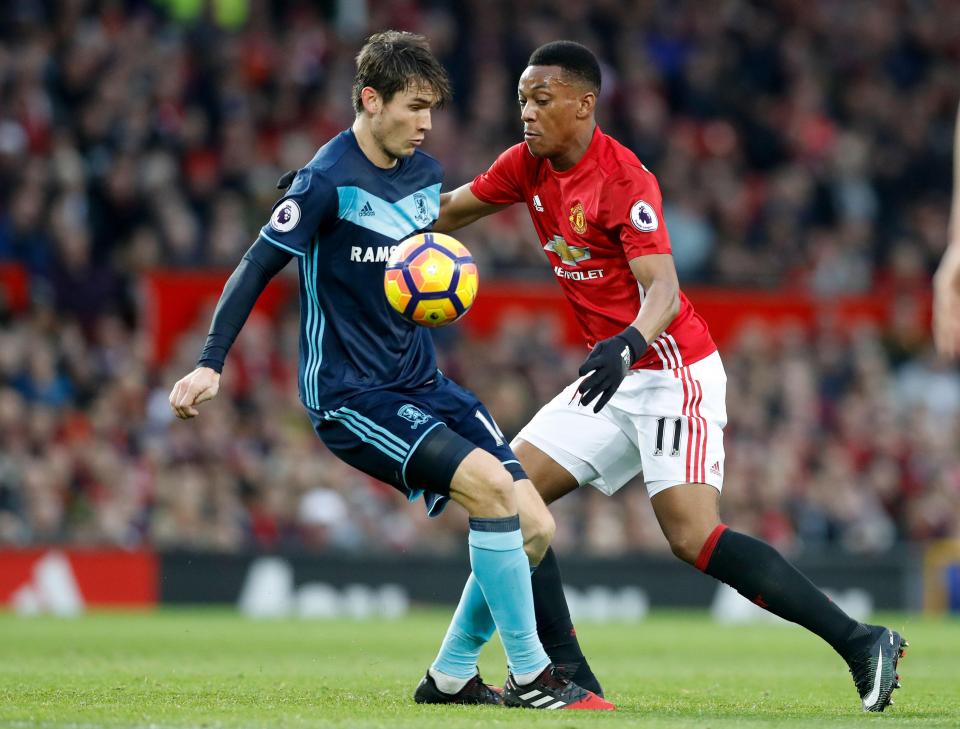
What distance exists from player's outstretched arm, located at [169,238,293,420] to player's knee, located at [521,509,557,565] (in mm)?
1292

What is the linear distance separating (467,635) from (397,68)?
220cm

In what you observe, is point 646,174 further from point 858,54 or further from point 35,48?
point 858,54

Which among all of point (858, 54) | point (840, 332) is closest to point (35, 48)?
point (840, 332)

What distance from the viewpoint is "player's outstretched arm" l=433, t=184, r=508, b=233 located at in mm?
7004

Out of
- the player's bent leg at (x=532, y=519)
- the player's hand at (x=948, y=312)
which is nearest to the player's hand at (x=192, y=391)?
the player's bent leg at (x=532, y=519)

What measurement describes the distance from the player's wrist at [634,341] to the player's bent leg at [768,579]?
2.30 ft

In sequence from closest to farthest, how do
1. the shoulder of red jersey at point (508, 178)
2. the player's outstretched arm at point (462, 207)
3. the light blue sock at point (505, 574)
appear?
the light blue sock at point (505, 574), the shoulder of red jersey at point (508, 178), the player's outstretched arm at point (462, 207)

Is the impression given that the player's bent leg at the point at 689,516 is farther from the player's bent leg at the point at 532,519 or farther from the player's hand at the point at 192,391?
the player's hand at the point at 192,391

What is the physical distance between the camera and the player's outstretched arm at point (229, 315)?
574 centimetres

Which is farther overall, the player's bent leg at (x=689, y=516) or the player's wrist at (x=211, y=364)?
the player's bent leg at (x=689, y=516)

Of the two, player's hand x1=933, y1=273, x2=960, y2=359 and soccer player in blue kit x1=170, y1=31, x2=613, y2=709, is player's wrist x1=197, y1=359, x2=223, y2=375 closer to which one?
soccer player in blue kit x1=170, y1=31, x2=613, y2=709

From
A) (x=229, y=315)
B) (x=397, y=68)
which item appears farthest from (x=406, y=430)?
(x=397, y=68)

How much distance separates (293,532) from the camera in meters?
14.8

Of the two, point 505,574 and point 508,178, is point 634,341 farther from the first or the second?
point 508,178
